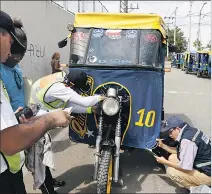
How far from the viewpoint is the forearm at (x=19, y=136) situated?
158cm

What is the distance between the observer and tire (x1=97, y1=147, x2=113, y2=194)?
132 inches

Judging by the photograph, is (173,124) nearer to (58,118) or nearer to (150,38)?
(150,38)

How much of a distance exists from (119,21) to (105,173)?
2159 millimetres

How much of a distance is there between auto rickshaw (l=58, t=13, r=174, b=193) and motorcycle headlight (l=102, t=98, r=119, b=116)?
1.5 inches

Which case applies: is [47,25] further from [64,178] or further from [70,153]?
[64,178]

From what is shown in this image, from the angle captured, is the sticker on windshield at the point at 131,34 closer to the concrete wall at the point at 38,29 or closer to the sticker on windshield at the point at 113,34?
the sticker on windshield at the point at 113,34

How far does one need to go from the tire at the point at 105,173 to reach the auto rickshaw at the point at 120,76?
0.02 m

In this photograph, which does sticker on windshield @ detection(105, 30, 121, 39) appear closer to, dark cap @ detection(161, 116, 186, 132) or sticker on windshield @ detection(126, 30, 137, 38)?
sticker on windshield @ detection(126, 30, 137, 38)

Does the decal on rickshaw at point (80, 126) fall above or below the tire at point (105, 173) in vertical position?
above

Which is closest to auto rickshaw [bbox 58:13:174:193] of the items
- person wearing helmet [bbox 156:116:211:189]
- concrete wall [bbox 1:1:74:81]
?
person wearing helmet [bbox 156:116:211:189]

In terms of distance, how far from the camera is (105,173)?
133 inches

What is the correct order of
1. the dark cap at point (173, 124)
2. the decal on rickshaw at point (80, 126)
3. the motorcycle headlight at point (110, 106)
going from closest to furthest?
the motorcycle headlight at point (110, 106) < the dark cap at point (173, 124) < the decal on rickshaw at point (80, 126)

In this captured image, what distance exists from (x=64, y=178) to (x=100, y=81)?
141 centimetres

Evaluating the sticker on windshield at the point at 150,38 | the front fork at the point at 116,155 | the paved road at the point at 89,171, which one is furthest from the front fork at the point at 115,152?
the sticker on windshield at the point at 150,38
